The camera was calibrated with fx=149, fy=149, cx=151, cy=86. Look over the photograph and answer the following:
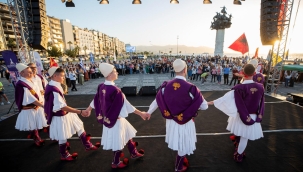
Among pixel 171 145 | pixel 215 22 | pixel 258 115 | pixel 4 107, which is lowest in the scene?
pixel 4 107

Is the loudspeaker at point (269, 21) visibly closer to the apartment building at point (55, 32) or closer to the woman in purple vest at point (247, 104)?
the woman in purple vest at point (247, 104)

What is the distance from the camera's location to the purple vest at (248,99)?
2.88 meters

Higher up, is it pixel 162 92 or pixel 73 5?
pixel 73 5

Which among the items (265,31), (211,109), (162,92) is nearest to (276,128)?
(211,109)

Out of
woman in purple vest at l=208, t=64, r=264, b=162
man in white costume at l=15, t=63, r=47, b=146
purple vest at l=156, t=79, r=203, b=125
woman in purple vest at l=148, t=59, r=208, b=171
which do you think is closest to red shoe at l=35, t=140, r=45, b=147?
man in white costume at l=15, t=63, r=47, b=146

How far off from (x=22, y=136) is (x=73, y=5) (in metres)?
7.31

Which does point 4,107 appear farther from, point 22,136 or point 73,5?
point 73,5

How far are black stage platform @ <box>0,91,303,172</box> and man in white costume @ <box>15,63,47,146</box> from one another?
63 centimetres

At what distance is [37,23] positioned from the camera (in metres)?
7.20

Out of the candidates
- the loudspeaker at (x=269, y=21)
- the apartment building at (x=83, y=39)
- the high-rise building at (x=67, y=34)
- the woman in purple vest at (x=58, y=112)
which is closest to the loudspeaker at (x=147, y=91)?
the woman in purple vest at (x=58, y=112)

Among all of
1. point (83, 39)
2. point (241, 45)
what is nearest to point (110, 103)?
point (241, 45)

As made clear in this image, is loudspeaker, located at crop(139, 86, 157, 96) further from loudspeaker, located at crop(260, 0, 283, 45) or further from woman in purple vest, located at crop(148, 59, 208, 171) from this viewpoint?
loudspeaker, located at crop(260, 0, 283, 45)

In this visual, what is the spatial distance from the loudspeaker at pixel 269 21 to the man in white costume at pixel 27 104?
10.6 meters

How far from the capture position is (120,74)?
20.2 m
